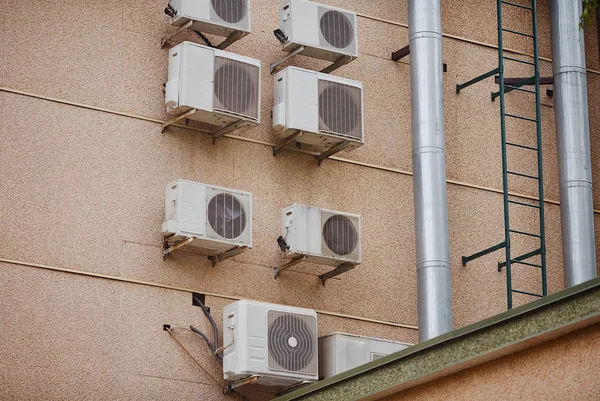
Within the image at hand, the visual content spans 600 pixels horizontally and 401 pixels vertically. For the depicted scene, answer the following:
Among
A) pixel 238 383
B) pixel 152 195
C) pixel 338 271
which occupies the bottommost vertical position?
pixel 238 383

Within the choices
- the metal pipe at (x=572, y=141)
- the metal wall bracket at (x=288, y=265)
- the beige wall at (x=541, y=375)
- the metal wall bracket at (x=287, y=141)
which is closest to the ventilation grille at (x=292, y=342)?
the metal wall bracket at (x=288, y=265)

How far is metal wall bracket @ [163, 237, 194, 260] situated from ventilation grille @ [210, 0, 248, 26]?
199 centimetres

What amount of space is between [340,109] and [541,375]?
533cm

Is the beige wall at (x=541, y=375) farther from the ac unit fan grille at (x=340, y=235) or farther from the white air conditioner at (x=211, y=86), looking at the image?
the white air conditioner at (x=211, y=86)

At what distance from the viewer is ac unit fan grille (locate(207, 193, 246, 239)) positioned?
416 inches

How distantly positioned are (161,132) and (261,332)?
6.70 ft

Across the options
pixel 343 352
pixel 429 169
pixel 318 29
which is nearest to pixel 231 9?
pixel 318 29

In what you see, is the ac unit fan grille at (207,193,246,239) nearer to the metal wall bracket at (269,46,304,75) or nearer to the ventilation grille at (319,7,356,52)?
the metal wall bracket at (269,46,304,75)

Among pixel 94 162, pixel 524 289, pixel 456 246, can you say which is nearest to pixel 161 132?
pixel 94 162

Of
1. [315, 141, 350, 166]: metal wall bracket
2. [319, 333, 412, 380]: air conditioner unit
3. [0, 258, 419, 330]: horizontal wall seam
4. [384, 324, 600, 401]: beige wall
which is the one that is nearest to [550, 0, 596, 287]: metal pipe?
[0, 258, 419, 330]: horizontal wall seam

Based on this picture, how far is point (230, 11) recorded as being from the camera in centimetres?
1112

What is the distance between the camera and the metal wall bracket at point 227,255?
35.3 feet

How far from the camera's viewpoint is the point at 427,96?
11.6 m

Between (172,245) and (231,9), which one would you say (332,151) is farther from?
(172,245)
